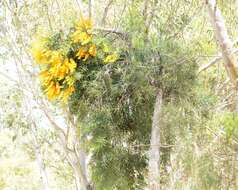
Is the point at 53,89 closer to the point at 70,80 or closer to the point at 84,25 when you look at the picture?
the point at 70,80

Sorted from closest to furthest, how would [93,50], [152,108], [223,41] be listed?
[223,41] → [93,50] → [152,108]

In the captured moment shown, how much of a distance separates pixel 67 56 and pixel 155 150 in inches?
34.8

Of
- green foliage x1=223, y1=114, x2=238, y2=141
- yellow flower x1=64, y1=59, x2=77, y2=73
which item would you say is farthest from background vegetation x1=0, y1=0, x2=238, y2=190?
yellow flower x1=64, y1=59, x2=77, y2=73

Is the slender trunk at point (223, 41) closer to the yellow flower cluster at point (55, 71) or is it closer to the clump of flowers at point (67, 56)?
the clump of flowers at point (67, 56)

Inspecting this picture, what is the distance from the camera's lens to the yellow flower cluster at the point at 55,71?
315 cm

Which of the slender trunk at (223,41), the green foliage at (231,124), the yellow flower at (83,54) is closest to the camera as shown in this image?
the green foliage at (231,124)

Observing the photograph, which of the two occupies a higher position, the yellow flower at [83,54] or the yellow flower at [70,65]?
the yellow flower at [83,54]

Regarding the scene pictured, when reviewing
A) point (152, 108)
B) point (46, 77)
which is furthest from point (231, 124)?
point (46, 77)

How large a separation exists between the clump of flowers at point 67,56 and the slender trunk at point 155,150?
1.45ft

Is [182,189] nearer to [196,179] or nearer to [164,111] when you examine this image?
[196,179]

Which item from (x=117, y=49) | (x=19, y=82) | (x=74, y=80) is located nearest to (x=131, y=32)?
(x=117, y=49)

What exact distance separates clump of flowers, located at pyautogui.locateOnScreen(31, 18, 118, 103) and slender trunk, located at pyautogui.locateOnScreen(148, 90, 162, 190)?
44cm

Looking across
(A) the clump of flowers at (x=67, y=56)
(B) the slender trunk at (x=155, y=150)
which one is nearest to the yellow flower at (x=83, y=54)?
(A) the clump of flowers at (x=67, y=56)

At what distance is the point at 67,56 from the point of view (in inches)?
126
